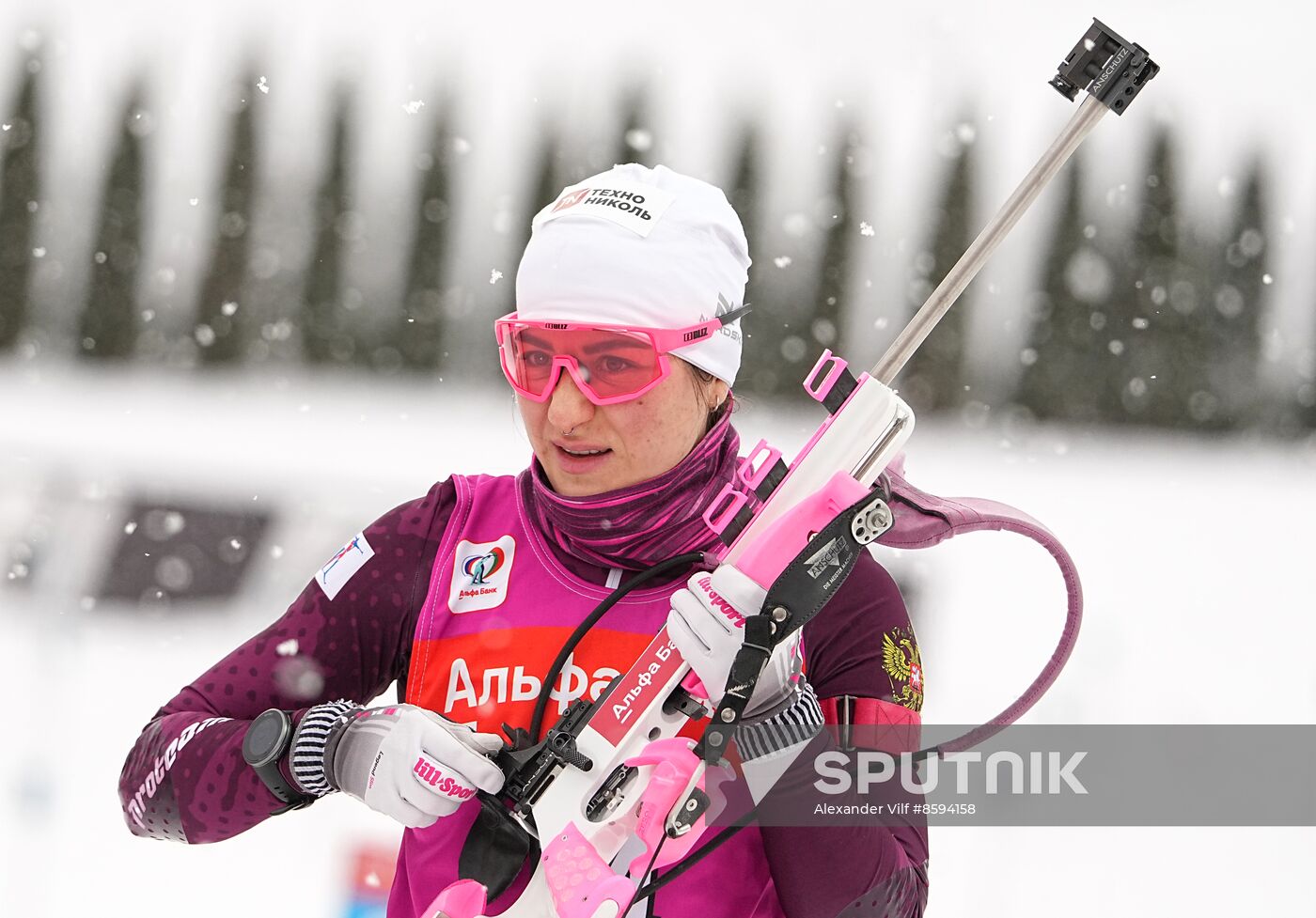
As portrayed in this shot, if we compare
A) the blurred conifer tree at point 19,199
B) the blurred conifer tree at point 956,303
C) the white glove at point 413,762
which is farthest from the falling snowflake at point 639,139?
the white glove at point 413,762

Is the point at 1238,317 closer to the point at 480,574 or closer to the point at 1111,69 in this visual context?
the point at 1111,69

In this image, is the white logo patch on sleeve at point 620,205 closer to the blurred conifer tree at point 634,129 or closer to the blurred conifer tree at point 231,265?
the blurred conifer tree at point 634,129

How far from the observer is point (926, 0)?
13227mm

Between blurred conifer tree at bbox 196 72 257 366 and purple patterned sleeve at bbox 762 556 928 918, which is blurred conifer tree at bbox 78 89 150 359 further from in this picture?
purple patterned sleeve at bbox 762 556 928 918

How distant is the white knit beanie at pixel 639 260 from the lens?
1724 millimetres

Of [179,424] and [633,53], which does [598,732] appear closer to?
[179,424]

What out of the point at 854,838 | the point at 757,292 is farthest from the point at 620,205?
the point at 757,292

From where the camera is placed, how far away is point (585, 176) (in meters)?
12.4

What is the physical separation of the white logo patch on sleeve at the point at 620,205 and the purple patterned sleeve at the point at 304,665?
18.6 inches

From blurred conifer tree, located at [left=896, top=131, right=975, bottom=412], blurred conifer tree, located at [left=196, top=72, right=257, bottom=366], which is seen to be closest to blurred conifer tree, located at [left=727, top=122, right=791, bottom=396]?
blurred conifer tree, located at [left=896, top=131, right=975, bottom=412]

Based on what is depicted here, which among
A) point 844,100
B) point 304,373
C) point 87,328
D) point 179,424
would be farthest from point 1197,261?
point 87,328

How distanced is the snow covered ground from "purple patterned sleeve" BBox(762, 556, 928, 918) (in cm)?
92

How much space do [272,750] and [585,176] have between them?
36.7 ft

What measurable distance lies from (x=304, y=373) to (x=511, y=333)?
11.0 m
